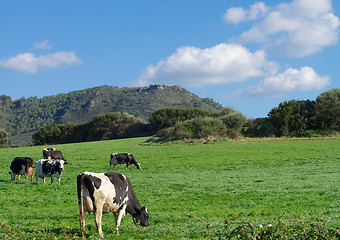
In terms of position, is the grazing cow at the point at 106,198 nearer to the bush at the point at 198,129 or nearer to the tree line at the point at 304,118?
the bush at the point at 198,129

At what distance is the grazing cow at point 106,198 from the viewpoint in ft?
28.5

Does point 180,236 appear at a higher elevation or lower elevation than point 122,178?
lower

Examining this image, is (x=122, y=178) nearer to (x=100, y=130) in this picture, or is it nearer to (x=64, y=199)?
(x=64, y=199)

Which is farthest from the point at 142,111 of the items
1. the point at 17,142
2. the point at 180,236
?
the point at 180,236

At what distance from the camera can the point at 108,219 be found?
36.3ft

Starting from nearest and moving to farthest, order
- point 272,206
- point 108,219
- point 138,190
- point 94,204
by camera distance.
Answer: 1. point 94,204
2. point 108,219
3. point 272,206
4. point 138,190

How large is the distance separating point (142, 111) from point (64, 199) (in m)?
173

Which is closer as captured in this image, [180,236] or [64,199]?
[180,236]

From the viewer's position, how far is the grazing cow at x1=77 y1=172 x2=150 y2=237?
869cm

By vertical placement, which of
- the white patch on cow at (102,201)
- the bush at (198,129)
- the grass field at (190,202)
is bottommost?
the grass field at (190,202)

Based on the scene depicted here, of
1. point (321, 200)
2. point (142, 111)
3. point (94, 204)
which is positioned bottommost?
point (321, 200)

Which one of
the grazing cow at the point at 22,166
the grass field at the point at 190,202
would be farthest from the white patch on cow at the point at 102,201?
the grazing cow at the point at 22,166

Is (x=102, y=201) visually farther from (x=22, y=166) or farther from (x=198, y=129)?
(x=198, y=129)

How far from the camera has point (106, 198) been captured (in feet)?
29.3
